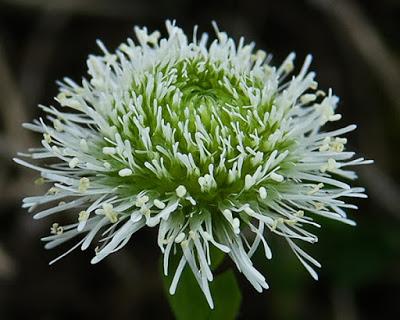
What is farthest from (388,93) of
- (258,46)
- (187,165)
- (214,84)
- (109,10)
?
(187,165)

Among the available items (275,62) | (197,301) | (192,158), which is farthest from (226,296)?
(275,62)

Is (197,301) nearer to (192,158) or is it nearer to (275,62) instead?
(192,158)

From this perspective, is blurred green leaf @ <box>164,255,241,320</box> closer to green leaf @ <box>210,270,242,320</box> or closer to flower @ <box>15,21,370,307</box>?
green leaf @ <box>210,270,242,320</box>

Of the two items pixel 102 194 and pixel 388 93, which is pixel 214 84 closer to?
pixel 102 194

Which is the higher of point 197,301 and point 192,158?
point 192,158

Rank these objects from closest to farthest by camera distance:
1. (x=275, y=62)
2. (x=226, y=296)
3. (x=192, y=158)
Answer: (x=192, y=158)
(x=226, y=296)
(x=275, y=62)

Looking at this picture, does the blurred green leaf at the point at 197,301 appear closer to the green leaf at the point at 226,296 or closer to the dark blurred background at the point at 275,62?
the green leaf at the point at 226,296

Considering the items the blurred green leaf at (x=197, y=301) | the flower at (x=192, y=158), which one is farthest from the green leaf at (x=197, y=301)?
the flower at (x=192, y=158)

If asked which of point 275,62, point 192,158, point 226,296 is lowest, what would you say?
point 226,296
